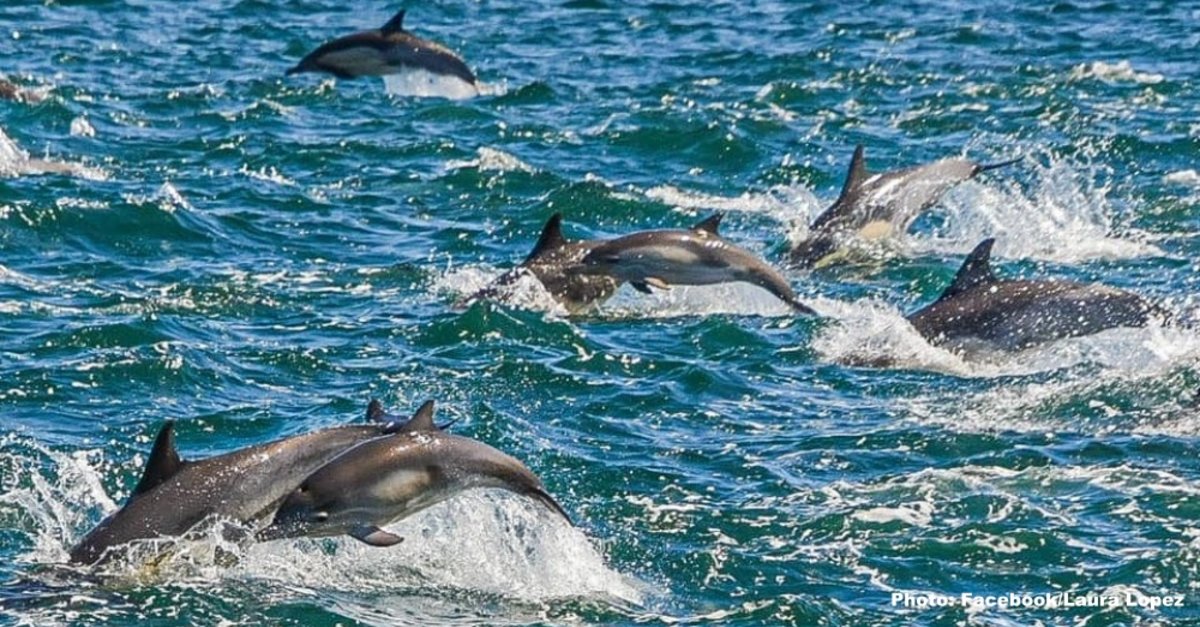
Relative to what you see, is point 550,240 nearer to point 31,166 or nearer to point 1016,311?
point 1016,311

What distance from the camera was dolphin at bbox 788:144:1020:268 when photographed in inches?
895

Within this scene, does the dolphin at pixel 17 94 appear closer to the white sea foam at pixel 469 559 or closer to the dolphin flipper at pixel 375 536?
the white sea foam at pixel 469 559

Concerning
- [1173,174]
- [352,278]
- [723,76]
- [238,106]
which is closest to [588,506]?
[352,278]

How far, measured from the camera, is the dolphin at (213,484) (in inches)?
530

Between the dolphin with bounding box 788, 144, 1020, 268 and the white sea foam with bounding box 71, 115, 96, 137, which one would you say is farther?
the white sea foam with bounding box 71, 115, 96, 137

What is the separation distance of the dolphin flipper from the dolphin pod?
446 mm

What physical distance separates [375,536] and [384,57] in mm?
17346

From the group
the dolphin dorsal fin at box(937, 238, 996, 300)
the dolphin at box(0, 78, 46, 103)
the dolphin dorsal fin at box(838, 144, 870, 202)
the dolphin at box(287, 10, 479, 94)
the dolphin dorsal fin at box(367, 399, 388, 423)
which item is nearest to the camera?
the dolphin dorsal fin at box(367, 399, 388, 423)

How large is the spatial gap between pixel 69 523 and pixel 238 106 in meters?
15.5

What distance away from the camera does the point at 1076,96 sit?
100ft

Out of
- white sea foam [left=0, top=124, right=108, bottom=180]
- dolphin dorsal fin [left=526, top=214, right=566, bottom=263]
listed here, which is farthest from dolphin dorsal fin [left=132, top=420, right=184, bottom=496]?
white sea foam [left=0, top=124, right=108, bottom=180]

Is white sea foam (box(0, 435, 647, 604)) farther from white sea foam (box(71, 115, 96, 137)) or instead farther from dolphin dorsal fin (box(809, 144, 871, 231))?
white sea foam (box(71, 115, 96, 137))

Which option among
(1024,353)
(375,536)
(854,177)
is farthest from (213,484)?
(854,177)

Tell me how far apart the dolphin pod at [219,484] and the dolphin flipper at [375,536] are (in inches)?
17.6
